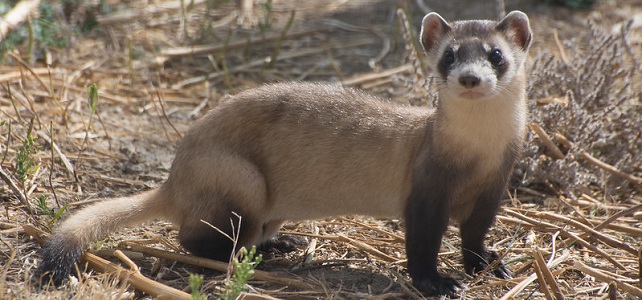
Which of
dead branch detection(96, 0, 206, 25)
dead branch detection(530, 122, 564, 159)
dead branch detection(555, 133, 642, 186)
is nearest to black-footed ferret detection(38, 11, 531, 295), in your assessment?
dead branch detection(530, 122, 564, 159)

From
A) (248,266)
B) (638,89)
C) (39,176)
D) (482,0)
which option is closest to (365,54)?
(482,0)

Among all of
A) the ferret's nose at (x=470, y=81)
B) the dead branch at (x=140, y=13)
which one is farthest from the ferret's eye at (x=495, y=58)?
the dead branch at (x=140, y=13)

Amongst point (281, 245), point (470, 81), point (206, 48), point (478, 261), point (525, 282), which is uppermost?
point (470, 81)

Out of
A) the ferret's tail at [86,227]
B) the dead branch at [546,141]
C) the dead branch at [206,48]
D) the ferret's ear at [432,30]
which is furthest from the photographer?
the dead branch at [206,48]

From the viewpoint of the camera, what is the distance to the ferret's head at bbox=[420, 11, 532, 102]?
13.4ft

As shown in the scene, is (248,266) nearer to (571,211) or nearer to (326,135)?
(326,135)

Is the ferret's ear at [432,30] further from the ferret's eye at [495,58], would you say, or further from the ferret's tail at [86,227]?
the ferret's tail at [86,227]

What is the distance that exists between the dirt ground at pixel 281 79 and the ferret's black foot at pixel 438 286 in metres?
0.07

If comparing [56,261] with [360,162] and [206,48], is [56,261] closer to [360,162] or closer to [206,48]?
[360,162]

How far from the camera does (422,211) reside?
14.4 ft

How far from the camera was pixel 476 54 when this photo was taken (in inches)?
166

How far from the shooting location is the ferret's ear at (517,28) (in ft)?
14.7

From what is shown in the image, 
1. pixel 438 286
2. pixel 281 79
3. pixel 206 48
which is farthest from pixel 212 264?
pixel 206 48

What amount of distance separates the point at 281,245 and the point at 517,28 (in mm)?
1926
